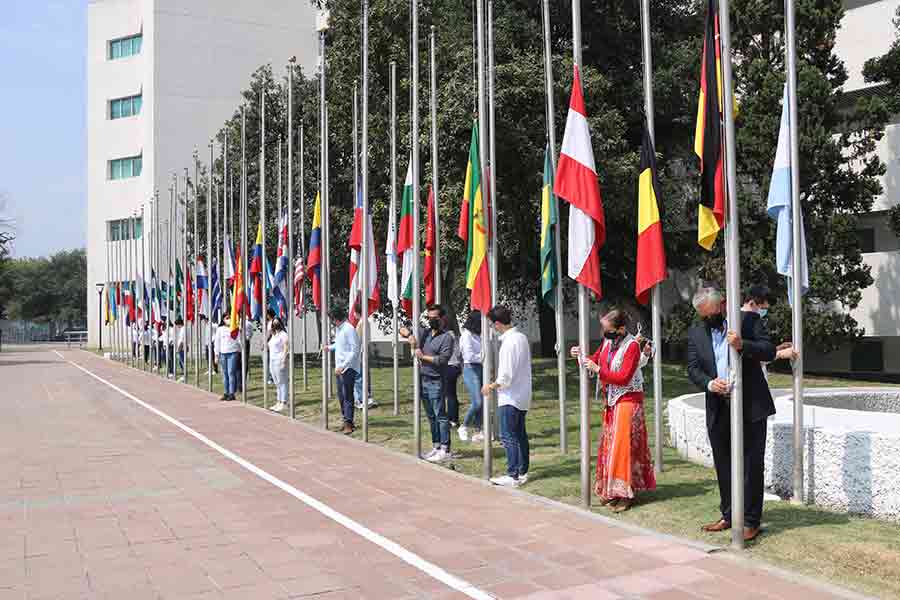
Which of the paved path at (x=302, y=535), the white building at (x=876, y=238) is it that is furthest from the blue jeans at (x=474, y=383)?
the white building at (x=876, y=238)

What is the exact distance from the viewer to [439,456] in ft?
38.4

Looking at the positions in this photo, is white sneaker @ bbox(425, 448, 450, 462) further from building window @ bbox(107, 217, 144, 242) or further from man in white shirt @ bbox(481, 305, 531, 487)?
building window @ bbox(107, 217, 144, 242)

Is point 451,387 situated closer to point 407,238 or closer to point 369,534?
point 407,238

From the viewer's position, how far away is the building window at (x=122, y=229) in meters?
55.0

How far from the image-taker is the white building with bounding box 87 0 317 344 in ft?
175

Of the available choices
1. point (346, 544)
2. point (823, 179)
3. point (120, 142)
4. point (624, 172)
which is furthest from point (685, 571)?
point (120, 142)

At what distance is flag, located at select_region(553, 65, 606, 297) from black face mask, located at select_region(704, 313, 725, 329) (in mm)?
1431

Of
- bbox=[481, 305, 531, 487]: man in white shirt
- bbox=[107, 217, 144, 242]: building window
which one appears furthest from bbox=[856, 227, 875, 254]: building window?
bbox=[107, 217, 144, 242]: building window

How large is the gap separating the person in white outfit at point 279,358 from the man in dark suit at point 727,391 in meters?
12.2

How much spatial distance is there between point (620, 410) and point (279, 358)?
11353 mm

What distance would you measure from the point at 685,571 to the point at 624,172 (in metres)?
15.1

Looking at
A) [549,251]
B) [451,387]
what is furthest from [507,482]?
[451,387]

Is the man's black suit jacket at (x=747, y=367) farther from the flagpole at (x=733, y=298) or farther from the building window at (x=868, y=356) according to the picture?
the building window at (x=868, y=356)

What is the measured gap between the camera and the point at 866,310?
25.6 metres
